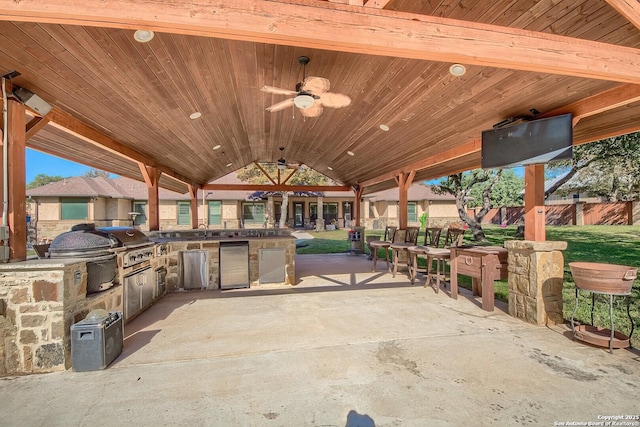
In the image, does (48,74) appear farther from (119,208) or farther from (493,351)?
(119,208)

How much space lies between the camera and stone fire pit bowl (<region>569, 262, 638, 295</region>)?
2.91 meters

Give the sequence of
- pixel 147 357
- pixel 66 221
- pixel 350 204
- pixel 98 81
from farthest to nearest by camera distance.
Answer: pixel 350 204 < pixel 66 221 < pixel 98 81 < pixel 147 357

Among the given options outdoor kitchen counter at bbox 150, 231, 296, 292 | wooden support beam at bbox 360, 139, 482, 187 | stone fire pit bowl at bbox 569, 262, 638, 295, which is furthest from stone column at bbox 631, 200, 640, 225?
outdoor kitchen counter at bbox 150, 231, 296, 292

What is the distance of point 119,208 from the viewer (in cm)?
1716

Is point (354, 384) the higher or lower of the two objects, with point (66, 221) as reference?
lower

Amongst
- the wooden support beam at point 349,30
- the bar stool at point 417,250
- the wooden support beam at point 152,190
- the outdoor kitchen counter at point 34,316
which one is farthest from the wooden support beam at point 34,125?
the bar stool at point 417,250

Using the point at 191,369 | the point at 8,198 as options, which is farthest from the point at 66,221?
the point at 191,369

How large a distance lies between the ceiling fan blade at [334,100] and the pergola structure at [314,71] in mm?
99

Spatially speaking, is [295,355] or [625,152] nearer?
[295,355]

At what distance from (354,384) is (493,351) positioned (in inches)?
66.1

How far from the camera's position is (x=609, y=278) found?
2.93m

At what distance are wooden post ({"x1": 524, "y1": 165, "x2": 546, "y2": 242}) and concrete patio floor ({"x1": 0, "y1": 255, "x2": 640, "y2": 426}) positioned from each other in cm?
124

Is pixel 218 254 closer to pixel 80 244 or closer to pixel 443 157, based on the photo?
pixel 80 244

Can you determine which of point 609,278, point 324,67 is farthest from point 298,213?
point 609,278
